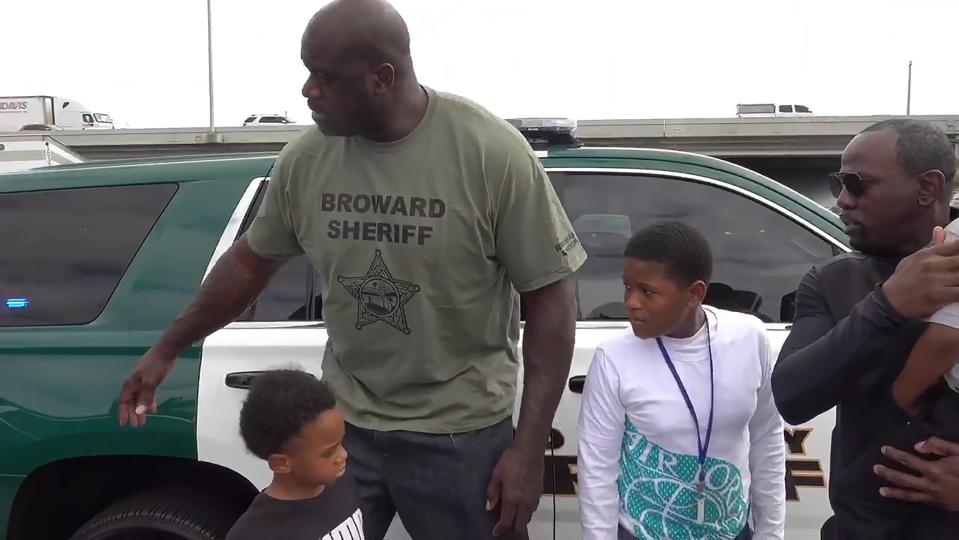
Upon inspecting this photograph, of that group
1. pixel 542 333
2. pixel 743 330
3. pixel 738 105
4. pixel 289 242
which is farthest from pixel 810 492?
pixel 738 105

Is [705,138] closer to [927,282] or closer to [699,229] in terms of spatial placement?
[699,229]

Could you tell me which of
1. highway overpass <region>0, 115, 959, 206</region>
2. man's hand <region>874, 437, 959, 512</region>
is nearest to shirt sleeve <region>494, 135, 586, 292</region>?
man's hand <region>874, 437, 959, 512</region>

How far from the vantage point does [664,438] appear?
6.29 ft

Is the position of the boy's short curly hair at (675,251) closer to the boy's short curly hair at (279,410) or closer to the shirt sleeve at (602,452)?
the shirt sleeve at (602,452)

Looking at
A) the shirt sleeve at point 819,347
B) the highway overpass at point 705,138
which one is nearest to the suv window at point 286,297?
the shirt sleeve at point 819,347

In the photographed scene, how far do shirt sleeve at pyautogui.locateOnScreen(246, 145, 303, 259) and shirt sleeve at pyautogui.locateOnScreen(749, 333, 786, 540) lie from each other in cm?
122

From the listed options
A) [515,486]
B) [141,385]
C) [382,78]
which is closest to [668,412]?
[515,486]

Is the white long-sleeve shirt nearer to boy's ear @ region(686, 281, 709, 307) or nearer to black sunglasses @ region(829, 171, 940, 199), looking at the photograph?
boy's ear @ region(686, 281, 709, 307)

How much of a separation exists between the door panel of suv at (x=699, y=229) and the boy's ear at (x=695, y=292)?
1.83 feet

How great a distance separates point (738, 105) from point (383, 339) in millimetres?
25910

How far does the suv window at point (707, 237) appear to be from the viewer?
2.60 meters

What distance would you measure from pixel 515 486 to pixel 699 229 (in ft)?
3.94

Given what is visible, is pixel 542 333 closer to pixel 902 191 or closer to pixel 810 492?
A: pixel 902 191

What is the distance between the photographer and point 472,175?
5.81 ft
